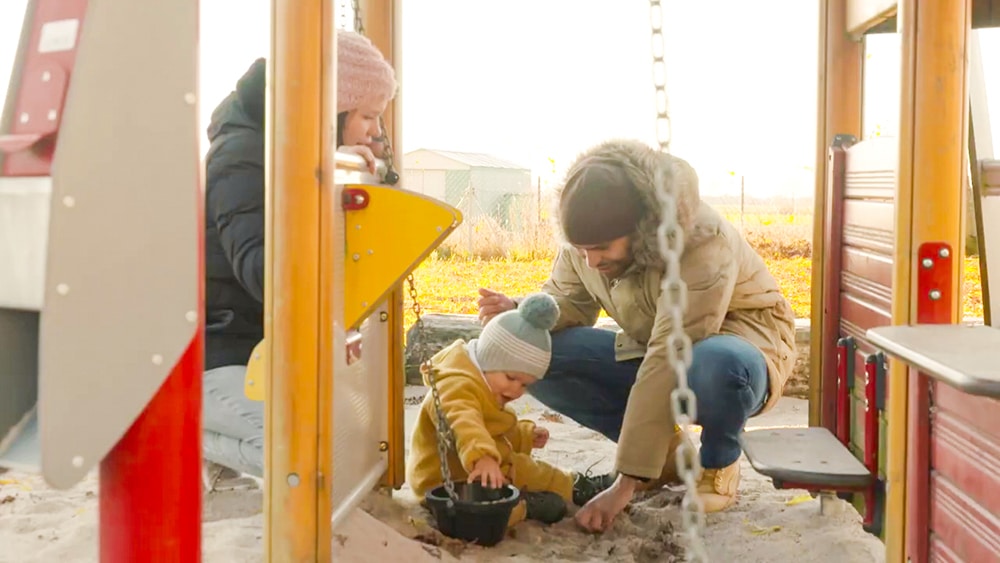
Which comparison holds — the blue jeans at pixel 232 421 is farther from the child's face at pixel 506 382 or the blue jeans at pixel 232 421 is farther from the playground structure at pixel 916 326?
the playground structure at pixel 916 326

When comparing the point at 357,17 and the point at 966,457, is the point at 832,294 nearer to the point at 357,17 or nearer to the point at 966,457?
the point at 966,457

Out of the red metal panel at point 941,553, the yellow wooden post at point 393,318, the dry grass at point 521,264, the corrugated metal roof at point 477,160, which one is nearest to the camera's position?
the red metal panel at point 941,553

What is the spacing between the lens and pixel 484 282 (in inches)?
363

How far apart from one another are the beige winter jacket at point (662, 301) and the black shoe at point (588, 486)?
0.39 m

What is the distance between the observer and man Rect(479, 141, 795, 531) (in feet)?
9.81

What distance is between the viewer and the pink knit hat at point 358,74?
2902mm

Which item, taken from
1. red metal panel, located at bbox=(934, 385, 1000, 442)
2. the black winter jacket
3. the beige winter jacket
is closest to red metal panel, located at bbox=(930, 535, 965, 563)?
red metal panel, located at bbox=(934, 385, 1000, 442)

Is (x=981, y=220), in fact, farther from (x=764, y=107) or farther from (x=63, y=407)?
(x=764, y=107)

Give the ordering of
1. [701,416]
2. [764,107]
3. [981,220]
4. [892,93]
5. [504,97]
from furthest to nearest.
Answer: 1. [504,97]
2. [764,107]
3. [701,416]
4. [981,220]
5. [892,93]

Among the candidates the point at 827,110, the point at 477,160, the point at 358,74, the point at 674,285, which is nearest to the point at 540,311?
the point at 358,74

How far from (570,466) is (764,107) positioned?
1298 centimetres

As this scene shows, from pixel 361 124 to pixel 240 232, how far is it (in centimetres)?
56

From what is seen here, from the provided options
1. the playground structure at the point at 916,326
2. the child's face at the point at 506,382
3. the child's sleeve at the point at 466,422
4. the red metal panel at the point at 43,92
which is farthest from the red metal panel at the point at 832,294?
the red metal panel at the point at 43,92

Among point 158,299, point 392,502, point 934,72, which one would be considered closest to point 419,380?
point 392,502
